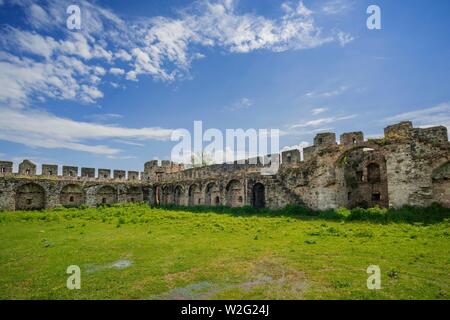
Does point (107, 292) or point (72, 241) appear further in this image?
point (72, 241)

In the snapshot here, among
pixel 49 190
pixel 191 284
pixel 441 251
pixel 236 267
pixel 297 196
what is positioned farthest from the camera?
pixel 49 190

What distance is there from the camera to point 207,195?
102 ft

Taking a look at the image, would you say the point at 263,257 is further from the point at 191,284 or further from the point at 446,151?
the point at 446,151

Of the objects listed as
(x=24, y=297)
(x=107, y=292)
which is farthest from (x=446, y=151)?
(x=24, y=297)

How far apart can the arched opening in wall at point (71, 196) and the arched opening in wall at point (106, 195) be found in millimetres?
1912

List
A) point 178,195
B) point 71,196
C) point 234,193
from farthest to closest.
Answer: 1. point 178,195
2. point 71,196
3. point 234,193

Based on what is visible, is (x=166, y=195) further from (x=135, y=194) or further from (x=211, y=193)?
(x=211, y=193)

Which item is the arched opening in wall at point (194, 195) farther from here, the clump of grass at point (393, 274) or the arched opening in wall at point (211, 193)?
the clump of grass at point (393, 274)

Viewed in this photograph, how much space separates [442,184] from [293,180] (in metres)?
9.57

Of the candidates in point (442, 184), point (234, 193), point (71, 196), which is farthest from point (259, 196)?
point (71, 196)

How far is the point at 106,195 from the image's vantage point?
3466 cm

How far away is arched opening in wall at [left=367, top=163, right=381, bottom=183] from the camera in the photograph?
22.5 metres
